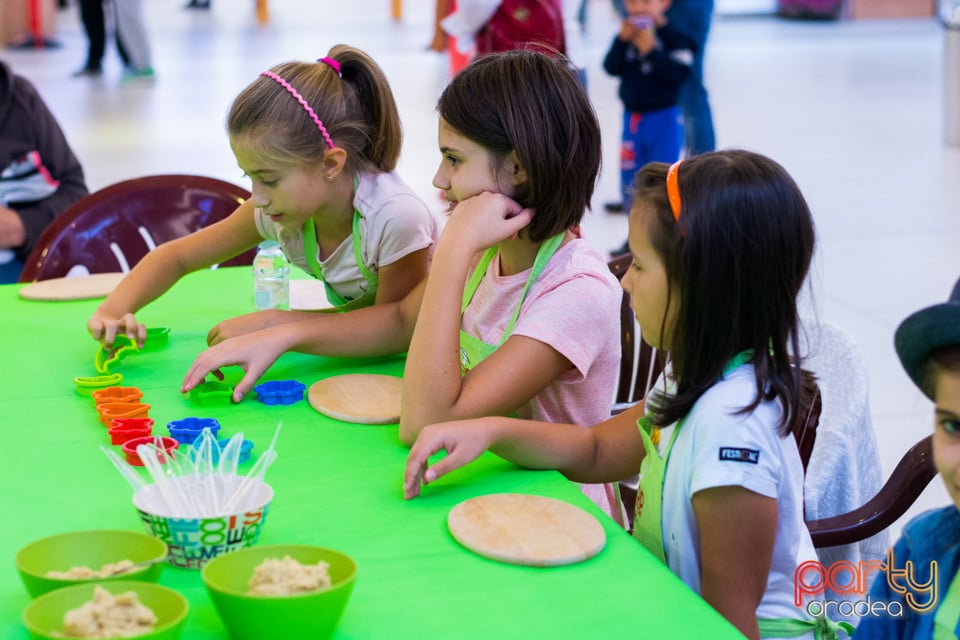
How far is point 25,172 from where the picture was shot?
2768 millimetres

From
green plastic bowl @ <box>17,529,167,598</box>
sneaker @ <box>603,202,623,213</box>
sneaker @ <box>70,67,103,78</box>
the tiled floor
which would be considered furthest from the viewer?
sneaker @ <box>70,67,103,78</box>

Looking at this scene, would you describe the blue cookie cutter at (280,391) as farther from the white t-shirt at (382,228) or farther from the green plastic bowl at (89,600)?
the green plastic bowl at (89,600)

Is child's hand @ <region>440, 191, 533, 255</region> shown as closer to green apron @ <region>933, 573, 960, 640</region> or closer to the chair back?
the chair back

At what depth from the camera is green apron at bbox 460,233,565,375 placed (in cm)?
163

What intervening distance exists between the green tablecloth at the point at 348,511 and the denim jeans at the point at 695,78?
311cm

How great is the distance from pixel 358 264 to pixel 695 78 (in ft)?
9.96

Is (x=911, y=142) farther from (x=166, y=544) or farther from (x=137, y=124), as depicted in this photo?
(x=166, y=544)

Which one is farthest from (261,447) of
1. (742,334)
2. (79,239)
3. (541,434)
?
(79,239)

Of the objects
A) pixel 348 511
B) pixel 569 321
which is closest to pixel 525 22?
pixel 569 321

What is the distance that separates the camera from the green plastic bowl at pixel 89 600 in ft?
3.01

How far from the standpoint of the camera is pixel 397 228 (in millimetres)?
1865

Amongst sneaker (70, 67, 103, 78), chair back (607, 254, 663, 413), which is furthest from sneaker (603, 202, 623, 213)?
sneaker (70, 67, 103, 78)

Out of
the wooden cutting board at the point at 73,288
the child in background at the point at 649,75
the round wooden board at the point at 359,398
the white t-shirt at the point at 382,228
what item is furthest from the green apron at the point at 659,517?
the child in background at the point at 649,75

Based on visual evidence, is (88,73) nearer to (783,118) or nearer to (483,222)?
(783,118)
